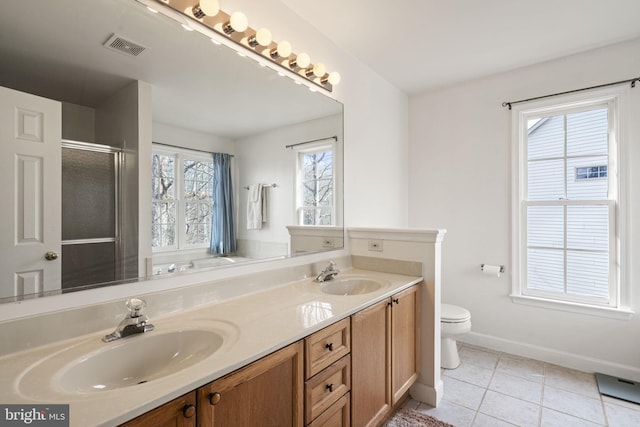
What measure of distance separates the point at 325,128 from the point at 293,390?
156cm

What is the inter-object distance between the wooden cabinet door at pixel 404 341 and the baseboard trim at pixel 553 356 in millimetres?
1144

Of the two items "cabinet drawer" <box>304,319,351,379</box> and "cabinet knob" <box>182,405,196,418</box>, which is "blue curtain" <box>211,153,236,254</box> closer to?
"cabinet drawer" <box>304,319,351,379</box>

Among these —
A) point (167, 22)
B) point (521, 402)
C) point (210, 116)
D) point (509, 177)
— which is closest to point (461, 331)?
point (521, 402)

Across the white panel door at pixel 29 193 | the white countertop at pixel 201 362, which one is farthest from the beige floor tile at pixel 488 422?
the white panel door at pixel 29 193

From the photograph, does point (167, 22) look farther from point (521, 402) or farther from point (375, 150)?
point (521, 402)

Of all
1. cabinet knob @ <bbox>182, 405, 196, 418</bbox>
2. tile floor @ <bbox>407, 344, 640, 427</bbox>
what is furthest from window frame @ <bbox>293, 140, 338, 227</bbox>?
tile floor @ <bbox>407, 344, 640, 427</bbox>

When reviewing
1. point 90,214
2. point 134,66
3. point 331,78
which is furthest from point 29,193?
point 331,78

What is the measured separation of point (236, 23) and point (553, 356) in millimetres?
3142

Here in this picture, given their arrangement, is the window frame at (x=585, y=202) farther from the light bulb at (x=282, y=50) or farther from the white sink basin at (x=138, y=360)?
the white sink basin at (x=138, y=360)

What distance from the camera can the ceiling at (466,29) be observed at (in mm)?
1783

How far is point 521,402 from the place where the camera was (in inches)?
75.2

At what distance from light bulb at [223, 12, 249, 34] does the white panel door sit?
79 centimetres

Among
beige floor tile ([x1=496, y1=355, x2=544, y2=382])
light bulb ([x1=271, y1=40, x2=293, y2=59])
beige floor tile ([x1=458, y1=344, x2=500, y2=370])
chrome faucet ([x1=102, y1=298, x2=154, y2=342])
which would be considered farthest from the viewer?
beige floor tile ([x1=458, y1=344, x2=500, y2=370])

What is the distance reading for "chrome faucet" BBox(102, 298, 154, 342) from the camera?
3.22 feet
